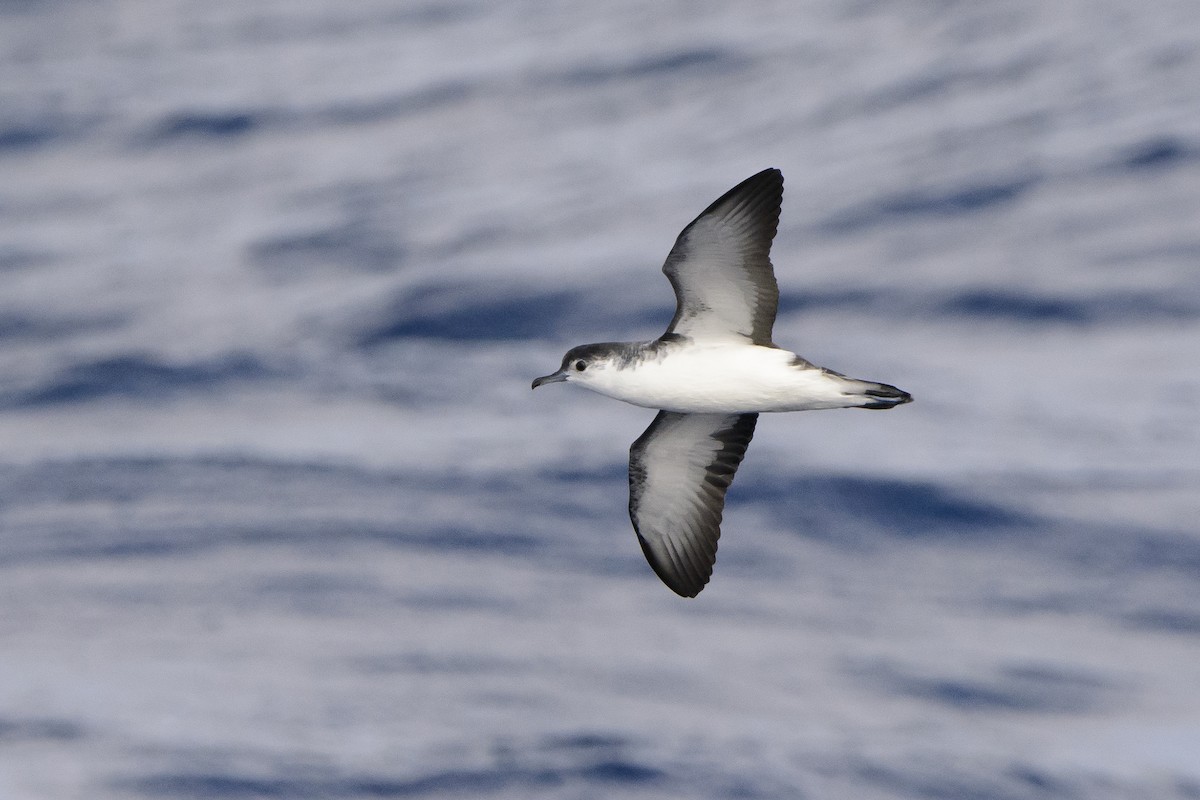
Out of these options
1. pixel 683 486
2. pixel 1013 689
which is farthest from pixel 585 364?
pixel 1013 689

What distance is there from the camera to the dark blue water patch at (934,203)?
42.3 metres

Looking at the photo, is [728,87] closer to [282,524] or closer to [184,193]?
[184,193]

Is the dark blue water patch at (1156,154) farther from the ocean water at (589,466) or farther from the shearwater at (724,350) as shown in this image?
the shearwater at (724,350)

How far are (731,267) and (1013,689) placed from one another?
63.5 feet

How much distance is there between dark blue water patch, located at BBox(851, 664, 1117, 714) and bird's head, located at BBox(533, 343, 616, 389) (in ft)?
62.1

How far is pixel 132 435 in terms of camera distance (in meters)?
37.5

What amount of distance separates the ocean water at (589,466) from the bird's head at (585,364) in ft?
61.6

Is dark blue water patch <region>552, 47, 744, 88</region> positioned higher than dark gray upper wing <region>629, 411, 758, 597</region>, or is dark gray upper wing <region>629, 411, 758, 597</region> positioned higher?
dark blue water patch <region>552, 47, 744, 88</region>

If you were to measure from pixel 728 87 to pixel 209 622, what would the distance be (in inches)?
1110

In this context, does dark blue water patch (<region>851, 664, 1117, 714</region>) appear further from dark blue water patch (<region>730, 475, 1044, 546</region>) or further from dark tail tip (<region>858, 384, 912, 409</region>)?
dark tail tip (<region>858, 384, 912, 409</region>)

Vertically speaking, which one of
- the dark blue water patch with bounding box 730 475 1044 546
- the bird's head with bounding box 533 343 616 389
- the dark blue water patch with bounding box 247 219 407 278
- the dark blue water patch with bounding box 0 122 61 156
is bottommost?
the bird's head with bounding box 533 343 616 389

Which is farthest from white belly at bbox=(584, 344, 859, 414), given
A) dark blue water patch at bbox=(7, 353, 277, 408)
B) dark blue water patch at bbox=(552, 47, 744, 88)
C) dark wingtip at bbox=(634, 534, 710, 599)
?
dark blue water patch at bbox=(552, 47, 744, 88)

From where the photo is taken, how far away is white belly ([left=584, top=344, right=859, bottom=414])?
11.1 metres

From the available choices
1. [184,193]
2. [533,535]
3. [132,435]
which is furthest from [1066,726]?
[184,193]
